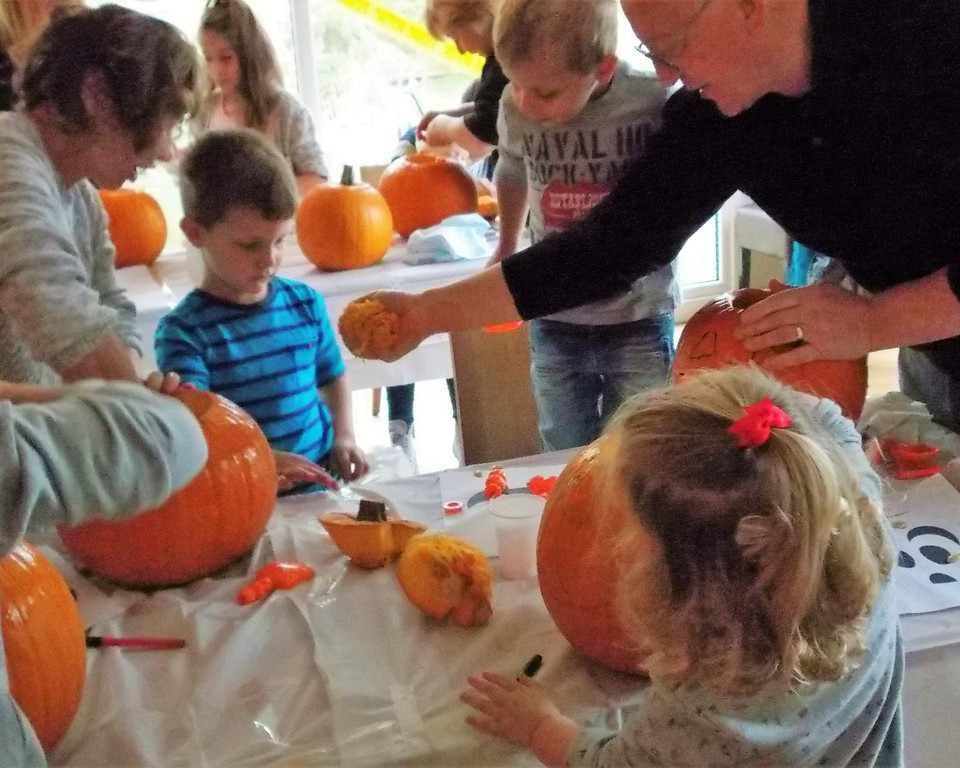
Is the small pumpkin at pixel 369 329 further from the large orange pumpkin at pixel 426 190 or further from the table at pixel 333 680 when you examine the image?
the large orange pumpkin at pixel 426 190

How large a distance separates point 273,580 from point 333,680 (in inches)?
7.7

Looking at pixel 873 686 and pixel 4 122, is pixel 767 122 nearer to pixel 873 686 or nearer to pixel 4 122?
pixel 873 686

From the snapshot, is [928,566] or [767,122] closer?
[928,566]

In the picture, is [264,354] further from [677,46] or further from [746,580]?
[746,580]

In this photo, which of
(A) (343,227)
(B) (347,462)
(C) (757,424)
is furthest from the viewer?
(A) (343,227)

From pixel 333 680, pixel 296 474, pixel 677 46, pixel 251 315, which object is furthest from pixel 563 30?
pixel 333 680

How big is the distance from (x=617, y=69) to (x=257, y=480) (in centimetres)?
89

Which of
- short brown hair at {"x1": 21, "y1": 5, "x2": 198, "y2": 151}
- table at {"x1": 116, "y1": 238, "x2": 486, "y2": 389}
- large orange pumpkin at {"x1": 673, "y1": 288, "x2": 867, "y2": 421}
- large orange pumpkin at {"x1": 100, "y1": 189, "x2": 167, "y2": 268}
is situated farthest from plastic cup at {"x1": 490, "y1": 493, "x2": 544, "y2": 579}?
large orange pumpkin at {"x1": 100, "y1": 189, "x2": 167, "y2": 268}

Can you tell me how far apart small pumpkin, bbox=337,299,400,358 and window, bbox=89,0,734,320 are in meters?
1.96

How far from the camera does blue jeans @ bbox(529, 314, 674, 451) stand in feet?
5.21

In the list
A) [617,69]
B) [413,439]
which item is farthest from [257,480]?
[413,439]

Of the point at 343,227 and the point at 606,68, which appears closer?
the point at 606,68

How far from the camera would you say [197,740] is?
2.60ft

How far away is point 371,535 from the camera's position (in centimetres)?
102
